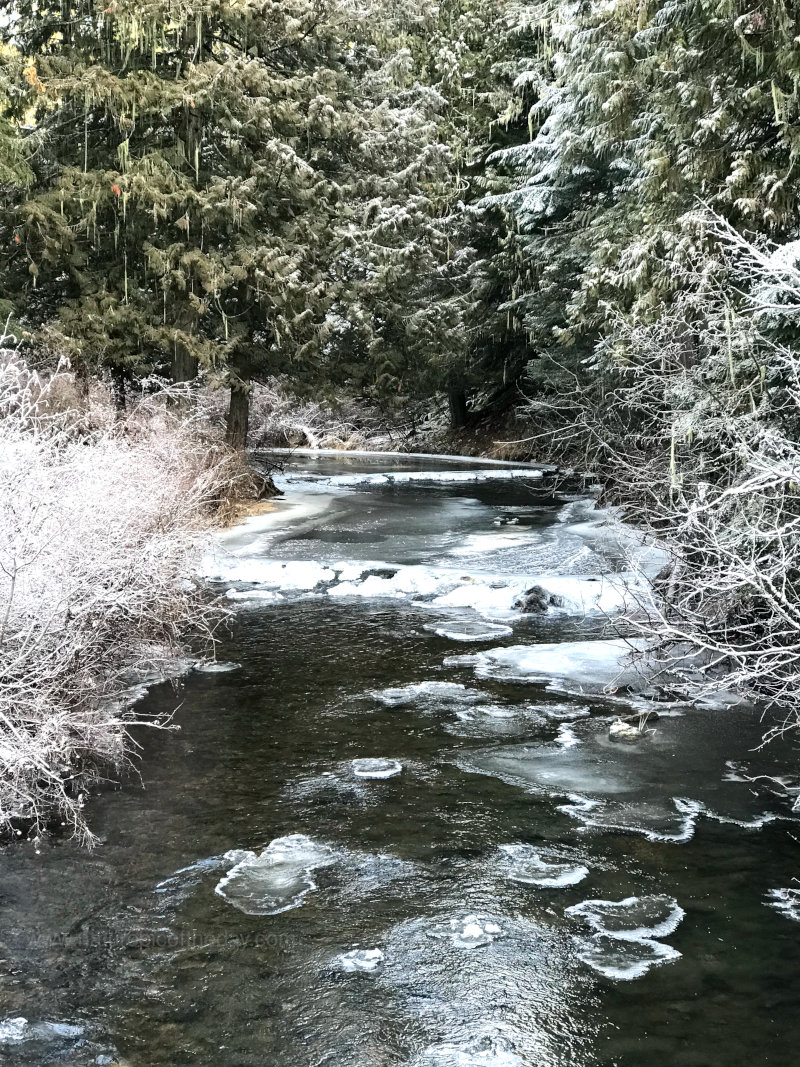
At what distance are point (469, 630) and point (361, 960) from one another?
6292 millimetres

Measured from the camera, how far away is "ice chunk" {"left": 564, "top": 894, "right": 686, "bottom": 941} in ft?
16.5

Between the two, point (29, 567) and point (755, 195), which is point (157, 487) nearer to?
point (29, 567)

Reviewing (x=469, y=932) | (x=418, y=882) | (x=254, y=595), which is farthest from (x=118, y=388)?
(x=469, y=932)

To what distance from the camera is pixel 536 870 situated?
222 inches

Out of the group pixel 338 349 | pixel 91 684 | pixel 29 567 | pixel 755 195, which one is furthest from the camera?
pixel 338 349

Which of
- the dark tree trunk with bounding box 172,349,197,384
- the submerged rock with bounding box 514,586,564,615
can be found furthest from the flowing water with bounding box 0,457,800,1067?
the dark tree trunk with bounding box 172,349,197,384

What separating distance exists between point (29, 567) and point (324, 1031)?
3.18 meters

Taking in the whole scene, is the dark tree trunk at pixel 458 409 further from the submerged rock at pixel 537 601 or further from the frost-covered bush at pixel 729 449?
the frost-covered bush at pixel 729 449

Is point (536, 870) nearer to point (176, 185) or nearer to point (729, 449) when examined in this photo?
point (729, 449)

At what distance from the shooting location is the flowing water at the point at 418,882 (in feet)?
14.0

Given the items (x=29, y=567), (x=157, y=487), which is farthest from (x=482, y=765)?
(x=157, y=487)

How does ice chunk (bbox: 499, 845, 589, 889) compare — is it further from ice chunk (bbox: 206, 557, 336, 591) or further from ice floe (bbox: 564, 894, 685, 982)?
ice chunk (bbox: 206, 557, 336, 591)

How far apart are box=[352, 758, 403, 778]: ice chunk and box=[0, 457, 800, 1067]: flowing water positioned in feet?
0.13

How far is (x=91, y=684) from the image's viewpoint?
6766mm
